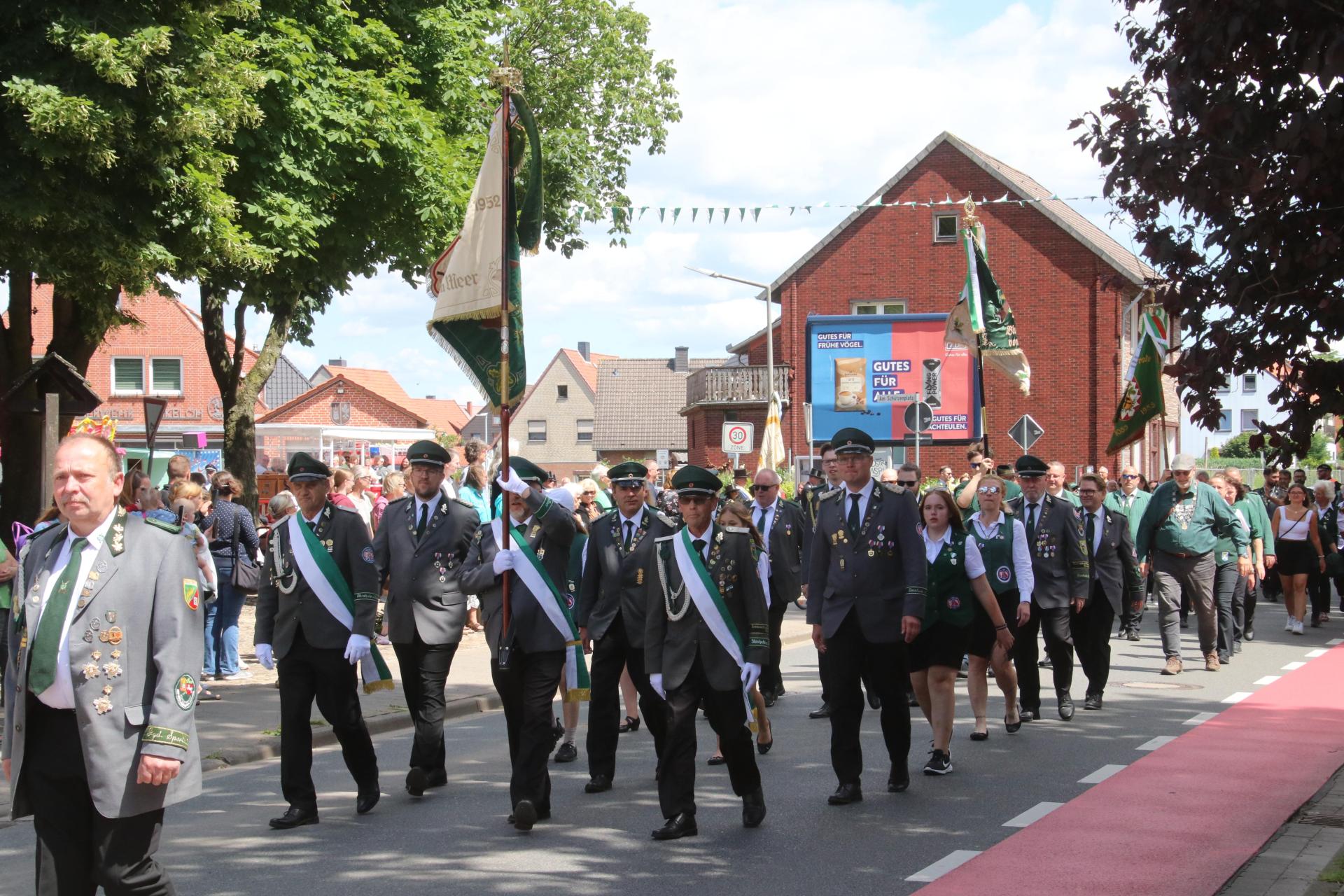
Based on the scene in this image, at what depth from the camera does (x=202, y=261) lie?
612 inches

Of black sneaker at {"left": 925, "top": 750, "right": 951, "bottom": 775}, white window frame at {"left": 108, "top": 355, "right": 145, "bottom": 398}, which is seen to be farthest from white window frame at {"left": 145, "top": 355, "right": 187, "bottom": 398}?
black sneaker at {"left": 925, "top": 750, "right": 951, "bottom": 775}

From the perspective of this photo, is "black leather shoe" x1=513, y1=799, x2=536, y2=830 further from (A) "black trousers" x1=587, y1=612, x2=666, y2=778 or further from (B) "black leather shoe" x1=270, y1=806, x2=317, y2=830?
(A) "black trousers" x1=587, y1=612, x2=666, y2=778

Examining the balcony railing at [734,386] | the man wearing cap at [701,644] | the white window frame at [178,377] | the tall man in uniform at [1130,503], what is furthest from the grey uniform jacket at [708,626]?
the white window frame at [178,377]

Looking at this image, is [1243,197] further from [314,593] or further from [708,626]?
[314,593]

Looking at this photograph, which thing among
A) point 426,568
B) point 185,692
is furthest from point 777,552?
point 185,692

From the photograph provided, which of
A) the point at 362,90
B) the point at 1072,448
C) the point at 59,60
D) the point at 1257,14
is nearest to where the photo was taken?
the point at 1257,14

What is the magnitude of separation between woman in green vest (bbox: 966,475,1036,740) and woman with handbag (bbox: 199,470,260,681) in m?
6.21

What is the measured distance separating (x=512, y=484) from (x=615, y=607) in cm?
136

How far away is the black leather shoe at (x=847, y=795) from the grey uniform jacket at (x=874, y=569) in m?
0.77

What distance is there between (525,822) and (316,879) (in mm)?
1172

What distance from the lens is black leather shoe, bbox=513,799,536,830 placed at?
24.1 feet

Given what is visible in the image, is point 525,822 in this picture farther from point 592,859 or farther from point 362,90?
point 362,90

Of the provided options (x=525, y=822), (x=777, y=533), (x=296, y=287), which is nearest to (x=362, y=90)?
(x=296, y=287)

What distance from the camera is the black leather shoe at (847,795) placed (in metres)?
7.97
